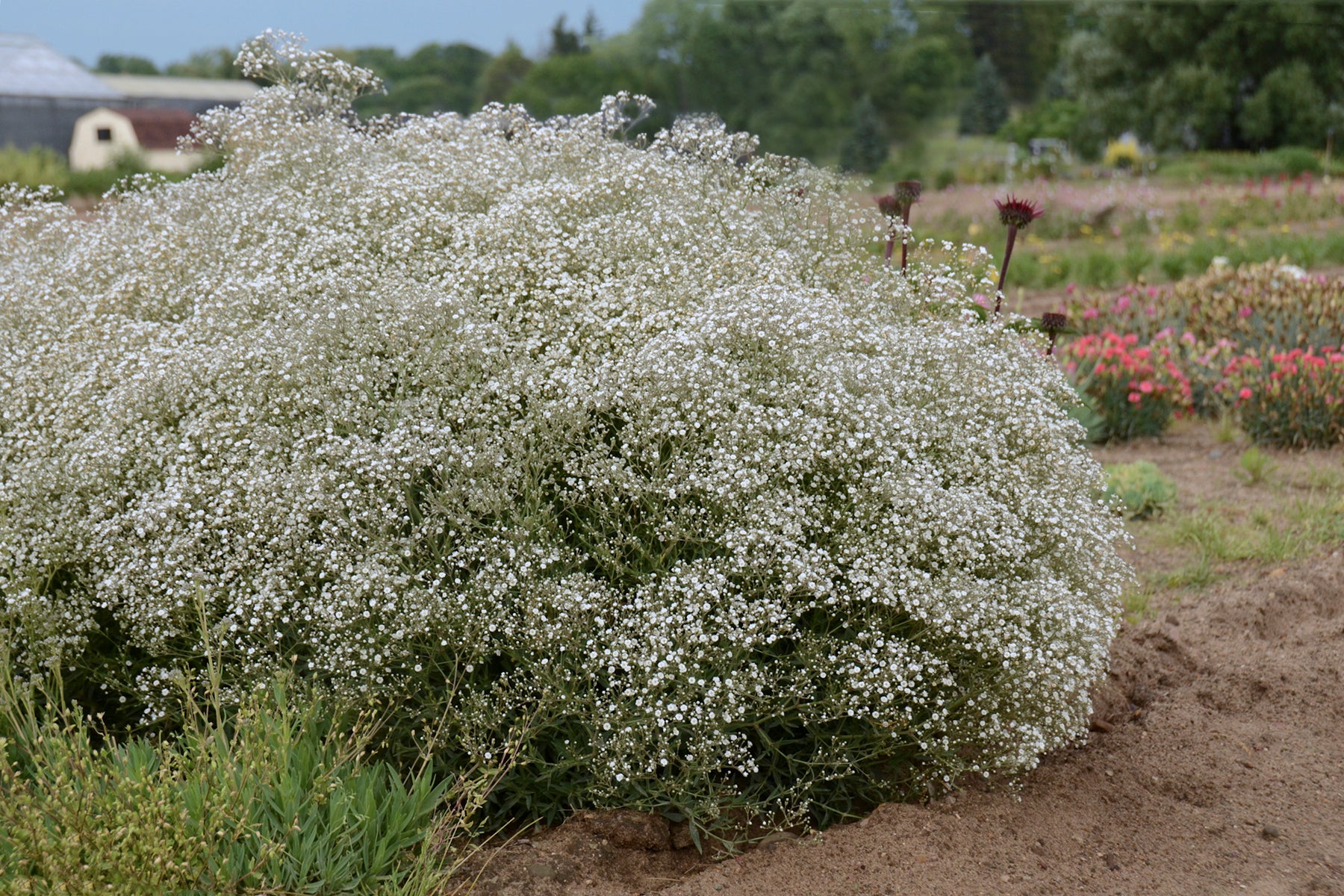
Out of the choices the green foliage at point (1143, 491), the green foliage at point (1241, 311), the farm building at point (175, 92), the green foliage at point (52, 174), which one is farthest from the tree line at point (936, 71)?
the green foliage at point (1143, 491)

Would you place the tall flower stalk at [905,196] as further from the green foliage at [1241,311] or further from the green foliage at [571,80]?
the green foliage at [571,80]

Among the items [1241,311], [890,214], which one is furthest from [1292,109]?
[890,214]

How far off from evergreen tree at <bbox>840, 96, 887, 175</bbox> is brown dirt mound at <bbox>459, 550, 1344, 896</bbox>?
129ft

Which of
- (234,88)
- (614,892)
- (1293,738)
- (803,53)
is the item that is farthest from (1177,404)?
(234,88)

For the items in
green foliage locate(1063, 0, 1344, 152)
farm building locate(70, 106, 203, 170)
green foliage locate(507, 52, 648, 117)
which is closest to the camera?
green foliage locate(1063, 0, 1344, 152)

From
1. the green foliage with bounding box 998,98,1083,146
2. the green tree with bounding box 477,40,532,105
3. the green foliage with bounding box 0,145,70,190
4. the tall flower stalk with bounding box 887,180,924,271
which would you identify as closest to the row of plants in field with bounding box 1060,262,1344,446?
the tall flower stalk with bounding box 887,180,924,271

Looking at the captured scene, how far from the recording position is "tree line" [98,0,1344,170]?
1425 inches

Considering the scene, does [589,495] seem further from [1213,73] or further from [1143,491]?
[1213,73]

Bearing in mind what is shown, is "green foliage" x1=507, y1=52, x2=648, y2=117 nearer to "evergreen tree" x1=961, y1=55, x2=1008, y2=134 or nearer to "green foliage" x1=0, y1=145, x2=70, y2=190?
"evergreen tree" x1=961, y1=55, x2=1008, y2=134

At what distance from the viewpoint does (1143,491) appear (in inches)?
266

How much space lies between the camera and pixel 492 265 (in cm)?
425

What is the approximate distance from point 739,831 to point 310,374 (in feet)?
6.89

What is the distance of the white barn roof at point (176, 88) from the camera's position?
57531mm

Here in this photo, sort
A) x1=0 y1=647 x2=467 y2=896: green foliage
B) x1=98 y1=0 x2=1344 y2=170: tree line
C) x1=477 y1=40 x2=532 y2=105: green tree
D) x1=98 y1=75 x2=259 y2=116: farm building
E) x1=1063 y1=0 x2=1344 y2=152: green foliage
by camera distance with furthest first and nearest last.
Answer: x1=477 y1=40 x2=532 y2=105: green tree, x1=98 y1=75 x2=259 y2=116: farm building, x1=98 y1=0 x2=1344 y2=170: tree line, x1=1063 y1=0 x2=1344 y2=152: green foliage, x1=0 y1=647 x2=467 y2=896: green foliage
